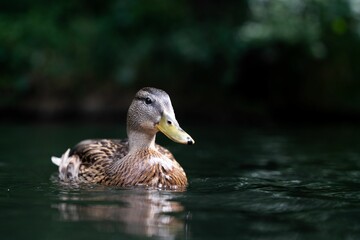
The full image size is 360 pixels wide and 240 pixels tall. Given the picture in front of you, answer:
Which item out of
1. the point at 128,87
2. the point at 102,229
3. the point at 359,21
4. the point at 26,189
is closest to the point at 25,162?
the point at 26,189

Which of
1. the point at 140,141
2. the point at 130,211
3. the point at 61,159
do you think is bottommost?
the point at 130,211

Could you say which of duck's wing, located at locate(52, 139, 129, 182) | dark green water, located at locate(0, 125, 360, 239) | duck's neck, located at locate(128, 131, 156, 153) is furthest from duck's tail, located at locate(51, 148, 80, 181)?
duck's neck, located at locate(128, 131, 156, 153)

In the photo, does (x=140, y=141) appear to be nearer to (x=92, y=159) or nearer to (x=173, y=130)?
(x=173, y=130)

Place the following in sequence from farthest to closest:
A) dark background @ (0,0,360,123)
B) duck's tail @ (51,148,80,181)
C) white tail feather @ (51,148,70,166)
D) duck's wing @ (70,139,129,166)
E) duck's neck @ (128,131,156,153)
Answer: dark background @ (0,0,360,123), white tail feather @ (51,148,70,166), duck's tail @ (51,148,80,181), duck's wing @ (70,139,129,166), duck's neck @ (128,131,156,153)

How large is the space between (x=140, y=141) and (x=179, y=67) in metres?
8.98

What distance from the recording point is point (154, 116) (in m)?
7.03

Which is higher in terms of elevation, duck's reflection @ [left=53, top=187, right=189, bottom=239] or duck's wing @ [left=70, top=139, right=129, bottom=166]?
duck's wing @ [left=70, top=139, right=129, bottom=166]

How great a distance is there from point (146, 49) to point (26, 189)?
9338mm

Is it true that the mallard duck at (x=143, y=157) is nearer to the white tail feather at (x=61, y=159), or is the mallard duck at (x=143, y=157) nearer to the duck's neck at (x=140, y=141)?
the duck's neck at (x=140, y=141)

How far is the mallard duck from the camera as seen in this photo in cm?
686

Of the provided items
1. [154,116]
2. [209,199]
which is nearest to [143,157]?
[154,116]

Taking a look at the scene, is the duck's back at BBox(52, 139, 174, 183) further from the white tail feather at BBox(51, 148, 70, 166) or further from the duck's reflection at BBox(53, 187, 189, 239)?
the duck's reflection at BBox(53, 187, 189, 239)

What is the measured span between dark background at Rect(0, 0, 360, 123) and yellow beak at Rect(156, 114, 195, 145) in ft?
27.6

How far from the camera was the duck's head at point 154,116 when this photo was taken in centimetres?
679
